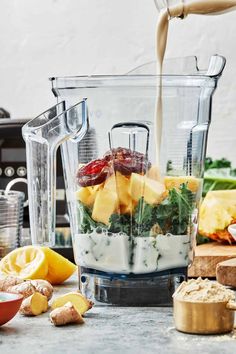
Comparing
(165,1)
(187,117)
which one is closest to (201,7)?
(165,1)

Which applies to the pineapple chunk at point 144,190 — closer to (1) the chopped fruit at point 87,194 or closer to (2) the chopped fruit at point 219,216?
(1) the chopped fruit at point 87,194

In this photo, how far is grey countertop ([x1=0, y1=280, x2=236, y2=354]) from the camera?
3.43 ft

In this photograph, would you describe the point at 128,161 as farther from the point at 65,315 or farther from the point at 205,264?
the point at 205,264

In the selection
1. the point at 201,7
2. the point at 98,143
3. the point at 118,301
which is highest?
the point at 201,7

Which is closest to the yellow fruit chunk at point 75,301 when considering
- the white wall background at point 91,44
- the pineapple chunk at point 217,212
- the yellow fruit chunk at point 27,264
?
the yellow fruit chunk at point 27,264

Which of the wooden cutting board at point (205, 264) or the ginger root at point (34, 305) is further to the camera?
the wooden cutting board at point (205, 264)

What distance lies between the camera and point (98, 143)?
1.31m

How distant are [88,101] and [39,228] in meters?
0.19

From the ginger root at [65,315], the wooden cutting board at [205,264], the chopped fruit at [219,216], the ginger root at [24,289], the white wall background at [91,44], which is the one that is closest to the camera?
the ginger root at [65,315]

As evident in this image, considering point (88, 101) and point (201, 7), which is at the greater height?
point (201, 7)

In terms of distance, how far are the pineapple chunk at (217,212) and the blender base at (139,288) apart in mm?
419

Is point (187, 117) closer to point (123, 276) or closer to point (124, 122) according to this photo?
point (124, 122)

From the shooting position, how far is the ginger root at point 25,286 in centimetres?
128

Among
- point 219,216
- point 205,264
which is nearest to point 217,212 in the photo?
point 219,216
